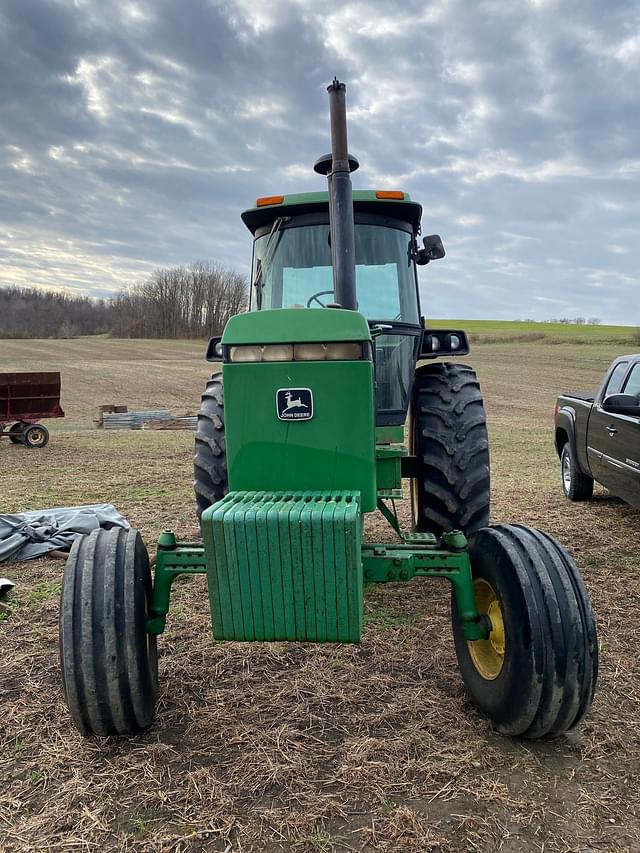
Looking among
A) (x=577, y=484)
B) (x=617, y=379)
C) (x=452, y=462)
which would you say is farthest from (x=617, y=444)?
(x=452, y=462)

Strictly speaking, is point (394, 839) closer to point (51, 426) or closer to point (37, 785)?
point (37, 785)

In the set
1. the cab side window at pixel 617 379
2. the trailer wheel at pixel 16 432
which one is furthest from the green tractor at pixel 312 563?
the trailer wheel at pixel 16 432

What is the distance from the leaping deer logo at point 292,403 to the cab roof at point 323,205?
2.02 m

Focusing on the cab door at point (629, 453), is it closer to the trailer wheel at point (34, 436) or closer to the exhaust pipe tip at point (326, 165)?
the exhaust pipe tip at point (326, 165)

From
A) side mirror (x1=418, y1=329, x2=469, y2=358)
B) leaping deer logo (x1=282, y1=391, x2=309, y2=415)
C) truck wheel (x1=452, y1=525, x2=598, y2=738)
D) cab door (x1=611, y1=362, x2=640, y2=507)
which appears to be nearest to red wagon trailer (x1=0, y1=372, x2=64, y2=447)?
side mirror (x1=418, y1=329, x2=469, y2=358)

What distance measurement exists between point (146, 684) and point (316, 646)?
45.8 inches

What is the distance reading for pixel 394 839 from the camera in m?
2.15

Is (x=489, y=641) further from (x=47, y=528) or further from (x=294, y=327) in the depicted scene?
(x=47, y=528)

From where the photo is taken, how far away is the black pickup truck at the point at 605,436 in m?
5.61

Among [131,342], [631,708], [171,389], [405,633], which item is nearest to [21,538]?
[405,633]

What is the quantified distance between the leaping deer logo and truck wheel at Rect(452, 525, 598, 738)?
101 cm


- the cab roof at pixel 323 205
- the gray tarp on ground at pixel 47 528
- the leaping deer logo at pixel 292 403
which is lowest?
the gray tarp on ground at pixel 47 528

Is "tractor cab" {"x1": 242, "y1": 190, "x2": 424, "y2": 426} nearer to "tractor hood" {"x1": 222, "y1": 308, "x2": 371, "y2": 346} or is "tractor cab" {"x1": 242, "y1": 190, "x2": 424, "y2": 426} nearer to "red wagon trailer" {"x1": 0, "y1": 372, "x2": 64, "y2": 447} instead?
"tractor hood" {"x1": 222, "y1": 308, "x2": 371, "y2": 346}

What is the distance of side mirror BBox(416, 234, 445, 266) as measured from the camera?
464 cm
